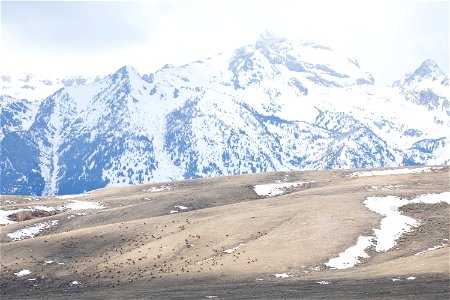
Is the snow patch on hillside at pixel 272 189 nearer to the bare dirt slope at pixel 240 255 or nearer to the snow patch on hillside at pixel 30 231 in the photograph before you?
the bare dirt slope at pixel 240 255

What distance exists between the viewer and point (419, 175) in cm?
13675

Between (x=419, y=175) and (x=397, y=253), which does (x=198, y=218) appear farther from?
(x=419, y=175)

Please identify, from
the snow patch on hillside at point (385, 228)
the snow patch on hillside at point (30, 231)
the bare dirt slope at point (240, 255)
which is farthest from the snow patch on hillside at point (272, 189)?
the snow patch on hillside at point (30, 231)

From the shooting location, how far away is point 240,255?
2911 inches

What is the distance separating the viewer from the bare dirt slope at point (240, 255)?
180 ft

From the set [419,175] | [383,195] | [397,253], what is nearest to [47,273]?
[397,253]

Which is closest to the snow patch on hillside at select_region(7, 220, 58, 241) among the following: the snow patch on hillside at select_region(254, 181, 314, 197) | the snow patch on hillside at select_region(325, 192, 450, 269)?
the snow patch on hillside at select_region(254, 181, 314, 197)

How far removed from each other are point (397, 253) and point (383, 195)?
26752mm

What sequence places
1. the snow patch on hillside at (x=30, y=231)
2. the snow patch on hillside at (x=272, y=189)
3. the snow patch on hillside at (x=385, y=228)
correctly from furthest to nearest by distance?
1. the snow patch on hillside at (x=272, y=189)
2. the snow patch on hillside at (x=30, y=231)
3. the snow patch on hillside at (x=385, y=228)

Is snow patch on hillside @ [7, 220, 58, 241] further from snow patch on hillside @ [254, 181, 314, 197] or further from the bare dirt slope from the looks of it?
snow patch on hillside @ [254, 181, 314, 197]

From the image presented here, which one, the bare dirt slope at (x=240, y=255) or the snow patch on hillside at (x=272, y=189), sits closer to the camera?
the bare dirt slope at (x=240, y=255)

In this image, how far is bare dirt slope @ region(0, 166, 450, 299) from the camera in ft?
180

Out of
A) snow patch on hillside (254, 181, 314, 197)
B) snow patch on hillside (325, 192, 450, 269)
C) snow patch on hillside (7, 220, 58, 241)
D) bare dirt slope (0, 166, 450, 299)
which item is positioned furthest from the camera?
snow patch on hillside (254, 181, 314, 197)

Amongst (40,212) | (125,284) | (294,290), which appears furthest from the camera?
(40,212)
